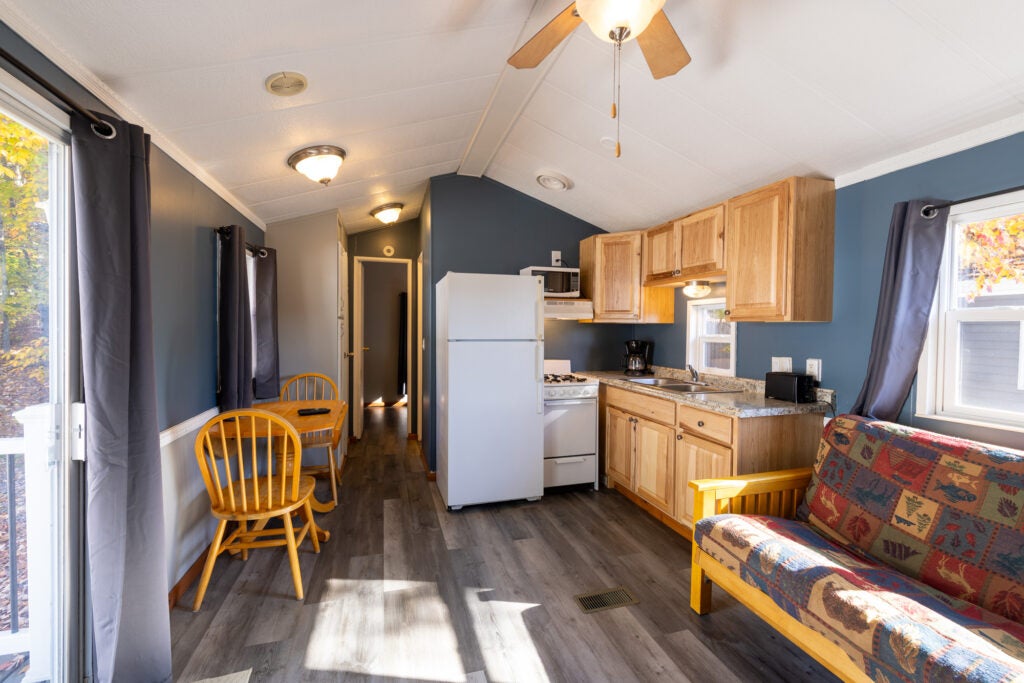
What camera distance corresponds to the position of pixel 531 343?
3359 millimetres

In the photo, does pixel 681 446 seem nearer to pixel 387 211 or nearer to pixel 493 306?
pixel 493 306

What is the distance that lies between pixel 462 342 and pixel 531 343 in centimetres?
52

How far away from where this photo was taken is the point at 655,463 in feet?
10.1

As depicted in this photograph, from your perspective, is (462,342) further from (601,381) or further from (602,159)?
(602,159)

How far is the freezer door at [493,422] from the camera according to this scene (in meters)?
3.22

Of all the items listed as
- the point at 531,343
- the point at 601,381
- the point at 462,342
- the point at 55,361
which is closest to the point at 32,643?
the point at 55,361

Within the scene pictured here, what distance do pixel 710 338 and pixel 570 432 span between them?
4.33 ft

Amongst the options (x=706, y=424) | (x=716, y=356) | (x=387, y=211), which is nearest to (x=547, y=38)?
(x=706, y=424)

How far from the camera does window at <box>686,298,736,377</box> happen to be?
3369 mm

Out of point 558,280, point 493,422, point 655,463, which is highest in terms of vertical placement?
point 558,280

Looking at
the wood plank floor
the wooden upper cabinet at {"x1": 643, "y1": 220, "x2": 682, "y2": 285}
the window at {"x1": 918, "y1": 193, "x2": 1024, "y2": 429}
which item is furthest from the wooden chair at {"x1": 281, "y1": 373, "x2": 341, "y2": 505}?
the window at {"x1": 918, "y1": 193, "x2": 1024, "y2": 429}

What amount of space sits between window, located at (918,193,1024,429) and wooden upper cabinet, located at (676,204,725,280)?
1.09m

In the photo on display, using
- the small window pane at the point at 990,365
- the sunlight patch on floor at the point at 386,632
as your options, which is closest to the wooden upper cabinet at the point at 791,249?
the small window pane at the point at 990,365

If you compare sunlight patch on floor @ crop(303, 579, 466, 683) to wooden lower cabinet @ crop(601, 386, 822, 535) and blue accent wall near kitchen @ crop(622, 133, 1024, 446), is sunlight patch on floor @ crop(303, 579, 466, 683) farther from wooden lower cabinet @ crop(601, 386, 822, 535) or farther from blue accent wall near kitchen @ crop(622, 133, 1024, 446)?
blue accent wall near kitchen @ crop(622, 133, 1024, 446)
